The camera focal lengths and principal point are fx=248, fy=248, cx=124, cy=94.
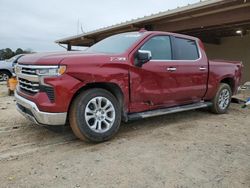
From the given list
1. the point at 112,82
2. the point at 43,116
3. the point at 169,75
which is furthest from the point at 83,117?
the point at 169,75

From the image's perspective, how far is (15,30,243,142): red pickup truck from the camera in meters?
3.49

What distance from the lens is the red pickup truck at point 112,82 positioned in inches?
137

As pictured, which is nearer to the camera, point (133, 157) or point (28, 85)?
point (133, 157)

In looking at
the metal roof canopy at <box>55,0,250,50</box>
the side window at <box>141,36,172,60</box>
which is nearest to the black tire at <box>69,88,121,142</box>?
the side window at <box>141,36,172,60</box>

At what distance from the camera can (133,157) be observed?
3.36 meters

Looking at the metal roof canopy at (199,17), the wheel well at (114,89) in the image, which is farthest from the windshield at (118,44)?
the metal roof canopy at (199,17)

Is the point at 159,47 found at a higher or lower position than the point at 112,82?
higher

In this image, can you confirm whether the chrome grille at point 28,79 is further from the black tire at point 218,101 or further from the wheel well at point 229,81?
the wheel well at point 229,81

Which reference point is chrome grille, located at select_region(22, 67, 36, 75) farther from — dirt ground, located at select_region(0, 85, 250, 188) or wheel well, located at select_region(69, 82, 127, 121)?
dirt ground, located at select_region(0, 85, 250, 188)

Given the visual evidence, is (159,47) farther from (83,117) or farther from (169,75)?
(83,117)

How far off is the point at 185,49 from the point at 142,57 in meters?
1.54

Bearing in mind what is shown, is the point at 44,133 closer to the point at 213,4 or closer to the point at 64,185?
the point at 64,185

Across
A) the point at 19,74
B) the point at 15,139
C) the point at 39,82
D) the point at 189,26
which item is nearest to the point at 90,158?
the point at 39,82

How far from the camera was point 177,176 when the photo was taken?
2.85 meters
